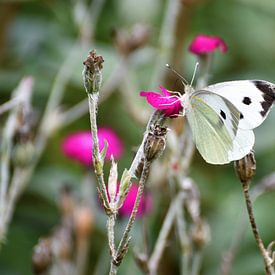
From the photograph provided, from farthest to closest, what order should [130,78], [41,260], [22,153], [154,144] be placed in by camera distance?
1. [130,78]
2. [22,153]
3. [41,260]
4. [154,144]

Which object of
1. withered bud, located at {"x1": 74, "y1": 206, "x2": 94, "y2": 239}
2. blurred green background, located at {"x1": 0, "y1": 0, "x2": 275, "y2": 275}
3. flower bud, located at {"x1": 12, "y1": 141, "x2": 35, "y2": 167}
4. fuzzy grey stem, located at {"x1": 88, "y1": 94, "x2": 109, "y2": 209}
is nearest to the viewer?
fuzzy grey stem, located at {"x1": 88, "y1": 94, "x2": 109, "y2": 209}

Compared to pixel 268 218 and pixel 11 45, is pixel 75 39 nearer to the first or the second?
pixel 11 45

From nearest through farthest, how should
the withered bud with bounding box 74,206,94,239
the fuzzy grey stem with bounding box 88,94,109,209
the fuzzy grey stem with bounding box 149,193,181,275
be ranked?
the fuzzy grey stem with bounding box 88,94,109,209, the fuzzy grey stem with bounding box 149,193,181,275, the withered bud with bounding box 74,206,94,239

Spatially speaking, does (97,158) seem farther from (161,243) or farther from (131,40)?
(131,40)

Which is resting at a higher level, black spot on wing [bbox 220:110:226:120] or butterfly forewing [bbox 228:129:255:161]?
black spot on wing [bbox 220:110:226:120]

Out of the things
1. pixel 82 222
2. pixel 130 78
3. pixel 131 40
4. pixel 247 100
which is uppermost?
pixel 247 100

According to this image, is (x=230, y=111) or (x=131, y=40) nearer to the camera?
(x=230, y=111)

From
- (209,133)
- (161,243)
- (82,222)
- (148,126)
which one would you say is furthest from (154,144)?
(82,222)

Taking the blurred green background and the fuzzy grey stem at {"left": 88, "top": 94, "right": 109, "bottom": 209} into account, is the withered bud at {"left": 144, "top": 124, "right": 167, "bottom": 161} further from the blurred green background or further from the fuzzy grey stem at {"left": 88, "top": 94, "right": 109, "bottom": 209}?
the blurred green background

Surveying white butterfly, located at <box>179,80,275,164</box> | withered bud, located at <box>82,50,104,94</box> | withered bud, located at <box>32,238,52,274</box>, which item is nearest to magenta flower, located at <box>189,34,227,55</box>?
white butterfly, located at <box>179,80,275,164</box>
